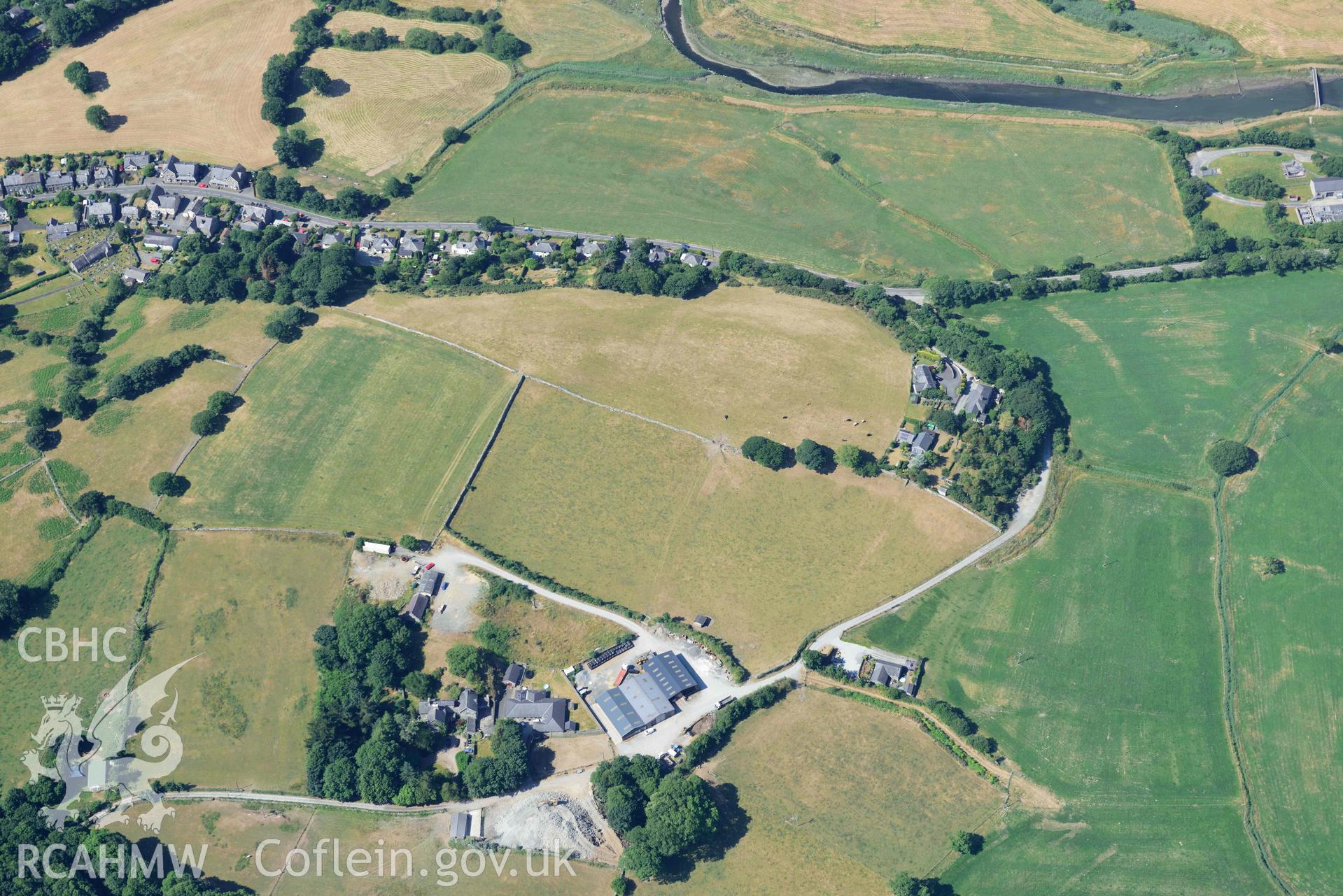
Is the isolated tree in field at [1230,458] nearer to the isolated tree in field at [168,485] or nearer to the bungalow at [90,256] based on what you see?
the isolated tree in field at [168,485]

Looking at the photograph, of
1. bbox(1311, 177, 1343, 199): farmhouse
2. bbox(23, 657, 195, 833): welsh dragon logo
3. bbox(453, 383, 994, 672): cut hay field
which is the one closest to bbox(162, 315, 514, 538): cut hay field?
bbox(453, 383, 994, 672): cut hay field

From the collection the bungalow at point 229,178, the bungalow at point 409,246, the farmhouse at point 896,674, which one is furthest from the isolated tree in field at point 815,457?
the bungalow at point 229,178

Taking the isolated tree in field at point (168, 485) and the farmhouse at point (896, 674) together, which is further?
the isolated tree in field at point (168, 485)

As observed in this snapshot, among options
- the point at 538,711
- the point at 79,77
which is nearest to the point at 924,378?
the point at 538,711

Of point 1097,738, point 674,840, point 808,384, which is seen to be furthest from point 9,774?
point 1097,738

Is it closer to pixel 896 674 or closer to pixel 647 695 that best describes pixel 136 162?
pixel 647 695

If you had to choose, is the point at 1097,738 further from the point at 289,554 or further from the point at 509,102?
the point at 509,102

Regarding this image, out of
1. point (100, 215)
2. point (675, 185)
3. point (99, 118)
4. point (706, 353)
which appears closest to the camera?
point (706, 353)
